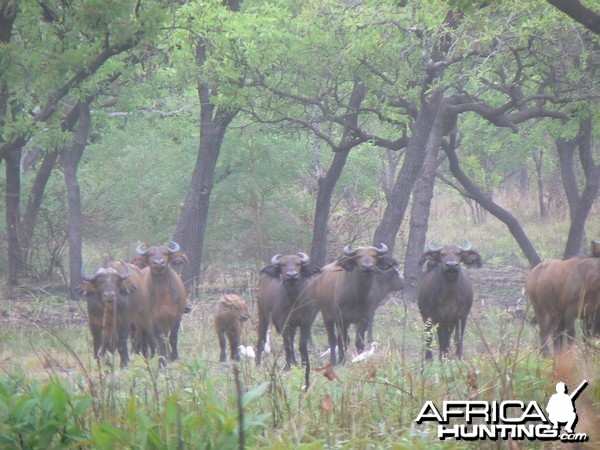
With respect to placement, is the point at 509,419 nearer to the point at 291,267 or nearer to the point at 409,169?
the point at 291,267

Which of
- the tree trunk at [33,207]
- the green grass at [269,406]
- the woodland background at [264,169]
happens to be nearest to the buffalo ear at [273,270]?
the woodland background at [264,169]

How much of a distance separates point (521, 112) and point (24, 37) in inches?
385

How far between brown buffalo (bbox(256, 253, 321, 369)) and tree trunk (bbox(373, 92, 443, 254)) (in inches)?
248

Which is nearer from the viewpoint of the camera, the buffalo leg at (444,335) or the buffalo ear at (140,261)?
the buffalo leg at (444,335)

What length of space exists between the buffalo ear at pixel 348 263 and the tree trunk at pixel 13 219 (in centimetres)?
1022

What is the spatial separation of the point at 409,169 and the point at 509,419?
14.9 metres

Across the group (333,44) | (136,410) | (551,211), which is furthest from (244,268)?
(136,410)

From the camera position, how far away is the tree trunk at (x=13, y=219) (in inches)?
853

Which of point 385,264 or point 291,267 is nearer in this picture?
point 291,267

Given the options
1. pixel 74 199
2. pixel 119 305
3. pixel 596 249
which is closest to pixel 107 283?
pixel 119 305

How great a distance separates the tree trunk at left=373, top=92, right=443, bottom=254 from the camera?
20.1m

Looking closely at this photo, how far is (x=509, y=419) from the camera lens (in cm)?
569

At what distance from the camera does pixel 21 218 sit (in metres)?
23.7

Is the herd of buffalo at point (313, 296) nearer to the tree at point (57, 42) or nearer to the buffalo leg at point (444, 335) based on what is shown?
the buffalo leg at point (444, 335)
